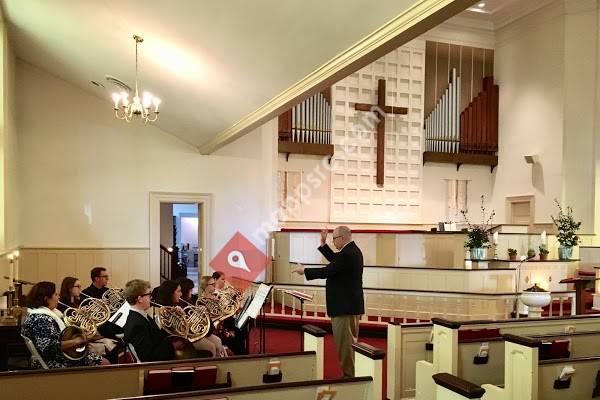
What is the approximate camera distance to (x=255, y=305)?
4500 mm

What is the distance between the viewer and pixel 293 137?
9703mm

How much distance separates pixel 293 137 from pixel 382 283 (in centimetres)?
361

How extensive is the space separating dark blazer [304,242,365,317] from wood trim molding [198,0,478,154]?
1.38m

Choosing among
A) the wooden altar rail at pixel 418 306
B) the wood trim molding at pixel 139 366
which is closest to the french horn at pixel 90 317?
the wood trim molding at pixel 139 366

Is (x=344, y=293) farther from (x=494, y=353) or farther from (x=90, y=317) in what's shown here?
(x=90, y=317)

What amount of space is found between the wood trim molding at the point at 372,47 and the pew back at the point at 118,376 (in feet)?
6.64

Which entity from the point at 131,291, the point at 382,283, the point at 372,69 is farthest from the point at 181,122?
the point at 372,69

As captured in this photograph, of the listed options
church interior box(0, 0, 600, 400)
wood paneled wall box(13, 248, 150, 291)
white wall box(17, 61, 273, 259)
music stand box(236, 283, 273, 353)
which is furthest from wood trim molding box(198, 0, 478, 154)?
wood paneled wall box(13, 248, 150, 291)

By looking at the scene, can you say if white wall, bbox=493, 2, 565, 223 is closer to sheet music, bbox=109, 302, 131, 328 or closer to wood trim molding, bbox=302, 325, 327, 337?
wood trim molding, bbox=302, 325, 327, 337

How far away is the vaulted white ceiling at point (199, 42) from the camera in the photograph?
3.43m

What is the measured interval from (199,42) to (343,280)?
92.7 inches

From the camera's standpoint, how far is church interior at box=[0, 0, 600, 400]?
3.22 metres

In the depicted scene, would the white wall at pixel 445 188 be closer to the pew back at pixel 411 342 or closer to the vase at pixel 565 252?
the vase at pixel 565 252

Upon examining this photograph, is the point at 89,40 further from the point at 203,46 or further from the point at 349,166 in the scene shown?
the point at 349,166
